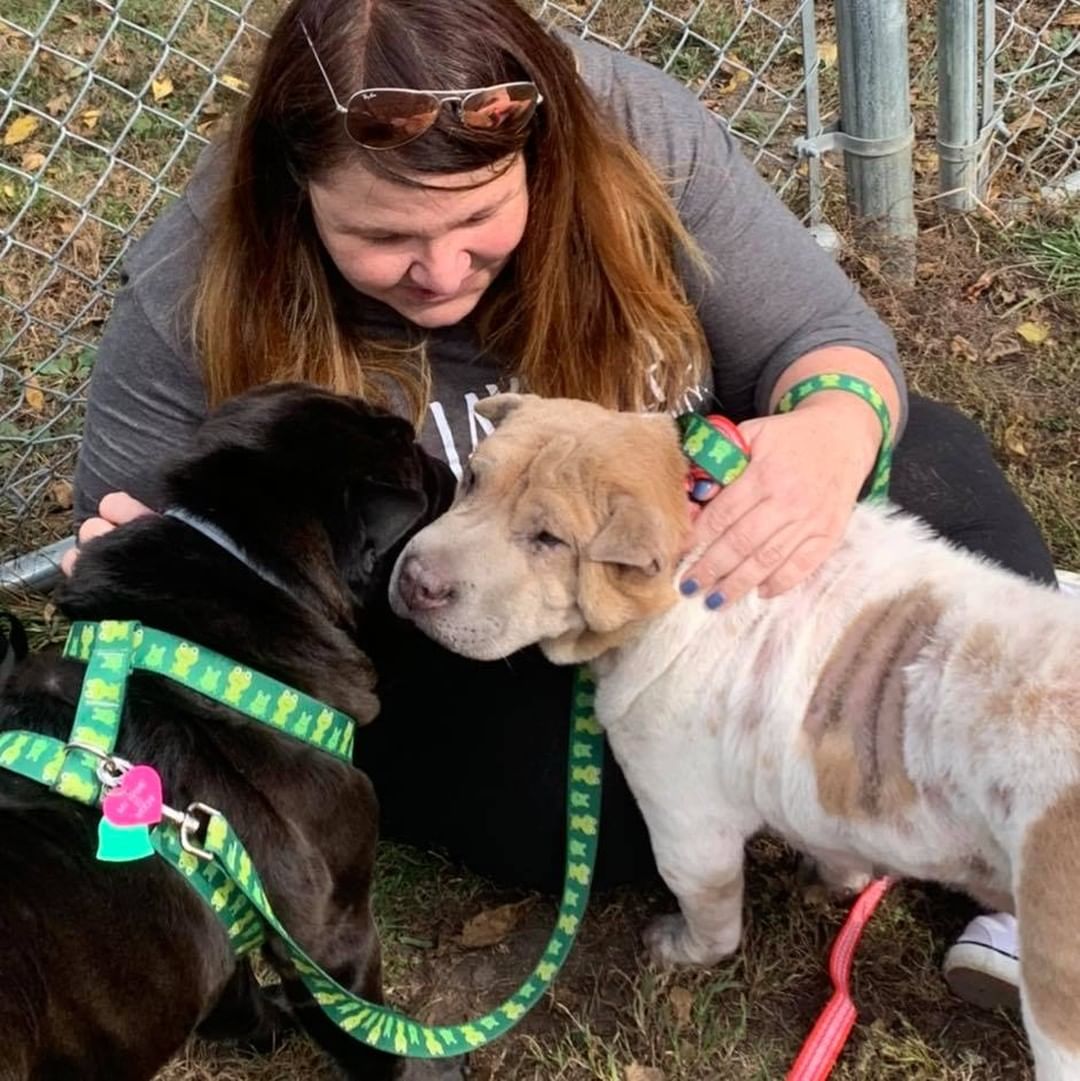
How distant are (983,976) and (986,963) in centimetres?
4

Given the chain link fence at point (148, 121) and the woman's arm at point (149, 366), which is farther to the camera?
the chain link fence at point (148, 121)

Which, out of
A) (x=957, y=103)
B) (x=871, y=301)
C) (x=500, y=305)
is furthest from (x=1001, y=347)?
(x=500, y=305)

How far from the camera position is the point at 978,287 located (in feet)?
15.9

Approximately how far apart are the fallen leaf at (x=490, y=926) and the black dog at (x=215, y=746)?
725mm

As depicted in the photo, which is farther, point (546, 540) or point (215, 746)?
point (546, 540)

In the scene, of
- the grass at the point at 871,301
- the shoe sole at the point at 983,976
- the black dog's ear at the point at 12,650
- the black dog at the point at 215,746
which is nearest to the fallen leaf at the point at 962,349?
the grass at the point at 871,301

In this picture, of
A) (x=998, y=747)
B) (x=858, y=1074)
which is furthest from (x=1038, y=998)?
(x=858, y=1074)

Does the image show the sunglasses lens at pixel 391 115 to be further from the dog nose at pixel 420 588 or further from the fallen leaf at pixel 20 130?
the fallen leaf at pixel 20 130

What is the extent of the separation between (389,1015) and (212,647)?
2.73 feet

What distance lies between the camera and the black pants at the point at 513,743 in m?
3.09

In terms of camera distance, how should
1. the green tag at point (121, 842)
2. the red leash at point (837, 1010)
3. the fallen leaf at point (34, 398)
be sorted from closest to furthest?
the green tag at point (121, 842)
the red leash at point (837, 1010)
the fallen leaf at point (34, 398)

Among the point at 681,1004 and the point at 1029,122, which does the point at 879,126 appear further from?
the point at 681,1004

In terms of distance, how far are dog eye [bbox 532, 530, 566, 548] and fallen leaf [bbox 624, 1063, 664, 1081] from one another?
130 cm

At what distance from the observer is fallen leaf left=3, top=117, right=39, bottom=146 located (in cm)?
586
